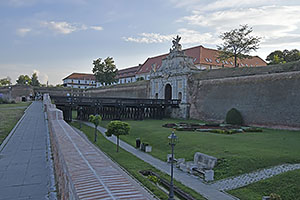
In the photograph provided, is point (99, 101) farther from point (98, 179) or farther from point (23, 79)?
point (23, 79)

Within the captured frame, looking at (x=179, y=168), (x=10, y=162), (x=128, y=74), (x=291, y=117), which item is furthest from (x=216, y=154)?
(x=128, y=74)

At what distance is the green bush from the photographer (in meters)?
24.2

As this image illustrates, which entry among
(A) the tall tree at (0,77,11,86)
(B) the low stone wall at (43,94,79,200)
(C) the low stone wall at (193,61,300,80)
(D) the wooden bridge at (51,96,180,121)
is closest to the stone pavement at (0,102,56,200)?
(B) the low stone wall at (43,94,79,200)

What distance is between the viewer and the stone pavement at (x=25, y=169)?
6.31m

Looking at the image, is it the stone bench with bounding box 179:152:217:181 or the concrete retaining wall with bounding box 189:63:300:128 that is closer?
the stone bench with bounding box 179:152:217:181

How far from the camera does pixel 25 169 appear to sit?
Answer: 27.1 ft

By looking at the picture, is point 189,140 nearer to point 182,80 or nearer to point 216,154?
point 216,154

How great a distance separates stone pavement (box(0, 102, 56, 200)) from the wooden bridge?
41.9ft

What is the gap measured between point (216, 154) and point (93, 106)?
18.7m

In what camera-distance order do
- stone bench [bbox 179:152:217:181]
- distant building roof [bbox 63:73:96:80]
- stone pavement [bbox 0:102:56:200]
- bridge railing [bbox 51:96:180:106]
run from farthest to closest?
distant building roof [bbox 63:73:96:80]
bridge railing [bbox 51:96:180:106]
stone bench [bbox 179:152:217:181]
stone pavement [bbox 0:102:56:200]

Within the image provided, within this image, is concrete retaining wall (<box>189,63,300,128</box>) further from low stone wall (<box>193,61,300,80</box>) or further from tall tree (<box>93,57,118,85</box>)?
tall tree (<box>93,57,118,85</box>)

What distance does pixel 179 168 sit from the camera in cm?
1093

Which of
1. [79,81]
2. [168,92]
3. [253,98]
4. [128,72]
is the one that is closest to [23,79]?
[79,81]

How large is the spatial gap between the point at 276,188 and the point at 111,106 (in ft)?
73.4
